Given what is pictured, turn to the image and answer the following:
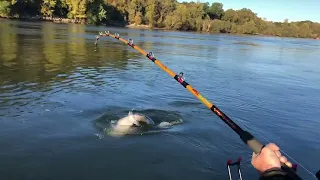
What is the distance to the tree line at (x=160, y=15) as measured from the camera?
115688 mm

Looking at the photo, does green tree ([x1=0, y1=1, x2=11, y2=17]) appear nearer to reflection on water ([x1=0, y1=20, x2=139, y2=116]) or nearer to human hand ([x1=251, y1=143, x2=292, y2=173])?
reflection on water ([x1=0, y1=20, x2=139, y2=116])

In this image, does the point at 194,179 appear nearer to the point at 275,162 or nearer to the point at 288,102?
the point at 275,162

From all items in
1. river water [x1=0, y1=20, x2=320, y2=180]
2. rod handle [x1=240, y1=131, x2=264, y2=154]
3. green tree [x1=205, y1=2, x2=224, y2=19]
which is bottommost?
river water [x1=0, y1=20, x2=320, y2=180]

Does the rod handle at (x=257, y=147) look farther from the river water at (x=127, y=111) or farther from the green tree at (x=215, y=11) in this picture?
the green tree at (x=215, y=11)

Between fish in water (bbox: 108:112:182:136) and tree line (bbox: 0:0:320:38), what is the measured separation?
98329 mm

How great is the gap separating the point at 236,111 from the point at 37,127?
704 cm

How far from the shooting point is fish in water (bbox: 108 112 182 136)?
9578 millimetres

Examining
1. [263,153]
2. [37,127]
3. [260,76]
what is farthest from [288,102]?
[263,153]

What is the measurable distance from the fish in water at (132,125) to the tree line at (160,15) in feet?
323

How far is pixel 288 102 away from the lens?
15039 mm

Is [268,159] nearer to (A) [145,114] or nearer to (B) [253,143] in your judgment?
(B) [253,143]

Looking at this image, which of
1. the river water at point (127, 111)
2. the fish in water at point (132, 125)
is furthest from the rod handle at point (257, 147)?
the fish in water at point (132, 125)

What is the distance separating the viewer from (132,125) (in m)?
9.82

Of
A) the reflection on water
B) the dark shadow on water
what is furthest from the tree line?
the dark shadow on water
